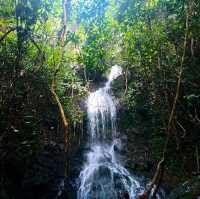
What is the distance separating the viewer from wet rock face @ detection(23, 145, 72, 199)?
10.5 meters

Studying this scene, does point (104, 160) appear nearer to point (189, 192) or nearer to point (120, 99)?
point (120, 99)

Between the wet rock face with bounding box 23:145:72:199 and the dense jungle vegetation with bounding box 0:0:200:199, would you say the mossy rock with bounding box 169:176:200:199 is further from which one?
the wet rock face with bounding box 23:145:72:199

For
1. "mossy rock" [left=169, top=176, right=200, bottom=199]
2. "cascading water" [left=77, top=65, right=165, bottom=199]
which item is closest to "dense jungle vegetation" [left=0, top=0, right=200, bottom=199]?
"mossy rock" [left=169, top=176, right=200, bottom=199]

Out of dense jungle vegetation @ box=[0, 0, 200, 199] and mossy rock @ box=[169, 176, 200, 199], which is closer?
mossy rock @ box=[169, 176, 200, 199]

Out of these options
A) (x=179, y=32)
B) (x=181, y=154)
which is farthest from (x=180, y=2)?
(x=181, y=154)

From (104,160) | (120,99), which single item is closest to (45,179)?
(104,160)

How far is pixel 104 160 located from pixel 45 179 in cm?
412

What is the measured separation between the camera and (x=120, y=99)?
60.2 feet

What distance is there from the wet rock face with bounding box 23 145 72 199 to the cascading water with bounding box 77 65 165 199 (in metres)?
0.93

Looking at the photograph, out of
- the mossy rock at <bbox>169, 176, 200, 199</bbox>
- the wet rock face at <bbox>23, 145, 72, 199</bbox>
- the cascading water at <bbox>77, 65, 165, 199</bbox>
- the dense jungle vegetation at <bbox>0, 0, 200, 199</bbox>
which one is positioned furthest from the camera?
the cascading water at <bbox>77, 65, 165, 199</bbox>

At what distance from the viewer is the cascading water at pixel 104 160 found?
1126 centimetres

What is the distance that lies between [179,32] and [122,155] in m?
7.65

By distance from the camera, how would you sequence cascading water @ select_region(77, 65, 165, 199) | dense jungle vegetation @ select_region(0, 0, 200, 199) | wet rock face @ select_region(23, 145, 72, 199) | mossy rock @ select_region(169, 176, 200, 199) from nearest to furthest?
1. mossy rock @ select_region(169, 176, 200, 199)
2. dense jungle vegetation @ select_region(0, 0, 200, 199)
3. wet rock face @ select_region(23, 145, 72, 199)
4. cascading water @ select_region(77, 65, 165, 199)

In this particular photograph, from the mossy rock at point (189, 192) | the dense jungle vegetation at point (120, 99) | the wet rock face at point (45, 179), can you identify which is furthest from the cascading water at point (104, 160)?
the mossy rock at point (189, 192)
